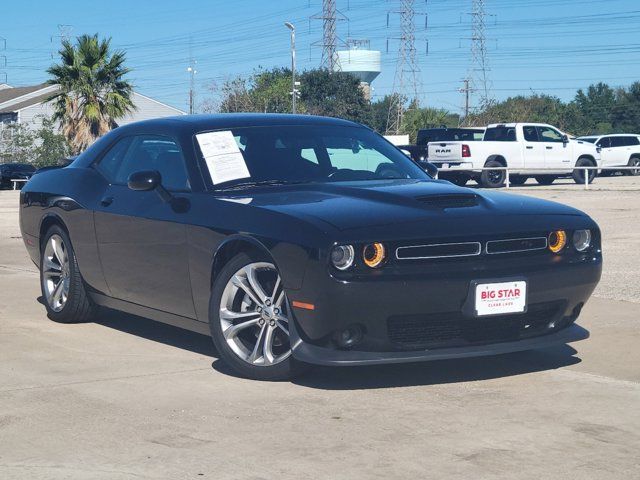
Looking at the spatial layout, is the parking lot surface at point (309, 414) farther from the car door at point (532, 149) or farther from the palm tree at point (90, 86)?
the palm tree at point (90, 86)

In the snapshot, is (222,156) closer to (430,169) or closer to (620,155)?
(430,169)

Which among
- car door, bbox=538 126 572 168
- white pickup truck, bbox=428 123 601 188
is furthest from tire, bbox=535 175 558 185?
car door, bbox=538 126 572 168

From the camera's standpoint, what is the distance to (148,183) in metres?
6.51

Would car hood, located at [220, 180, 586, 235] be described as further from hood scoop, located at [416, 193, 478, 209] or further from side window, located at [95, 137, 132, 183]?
side window, located at [95, 137, 132, 183]

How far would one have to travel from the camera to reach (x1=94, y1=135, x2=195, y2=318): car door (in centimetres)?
640

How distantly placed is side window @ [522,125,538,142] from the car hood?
2491 cm

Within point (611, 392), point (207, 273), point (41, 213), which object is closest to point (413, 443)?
point (611, 392)

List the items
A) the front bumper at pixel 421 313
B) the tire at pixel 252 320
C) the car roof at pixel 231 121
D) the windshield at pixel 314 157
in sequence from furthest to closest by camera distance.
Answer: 1. the car roof at pixel 231 121
2. the windshield at pixel 314 157
3. the tire at pixel 252 320
4. the front bumper at pixel 421 313

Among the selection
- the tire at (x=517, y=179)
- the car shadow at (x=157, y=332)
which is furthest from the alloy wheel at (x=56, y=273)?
the tire at (x=517, y=179)

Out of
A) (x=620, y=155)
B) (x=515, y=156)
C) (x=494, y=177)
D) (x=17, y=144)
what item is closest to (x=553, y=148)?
(x=515, y=156)

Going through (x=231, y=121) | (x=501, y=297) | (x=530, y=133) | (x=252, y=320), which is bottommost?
(x=252, y=320)

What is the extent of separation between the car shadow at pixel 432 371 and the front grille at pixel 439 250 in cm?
74

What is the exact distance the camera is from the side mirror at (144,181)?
6504mm

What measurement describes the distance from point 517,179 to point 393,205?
27150 mm
